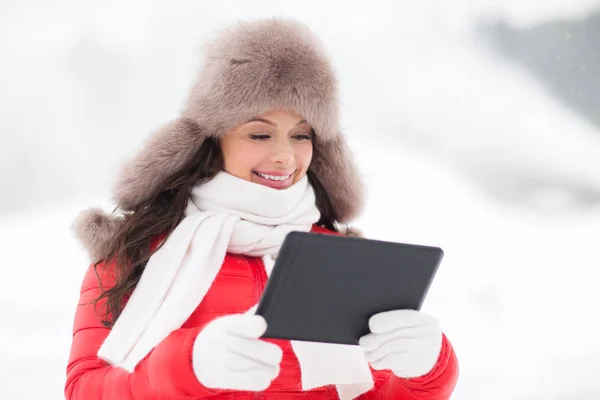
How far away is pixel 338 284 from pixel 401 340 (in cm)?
18

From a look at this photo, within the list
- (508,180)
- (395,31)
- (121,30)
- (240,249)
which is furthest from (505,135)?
(240,249)

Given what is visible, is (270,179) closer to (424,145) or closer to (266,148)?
(266,148)

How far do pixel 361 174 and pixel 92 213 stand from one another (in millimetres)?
752

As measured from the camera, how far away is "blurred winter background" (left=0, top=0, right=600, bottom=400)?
2.83 metres

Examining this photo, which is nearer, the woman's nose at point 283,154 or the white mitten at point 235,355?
the white mitten at point 235,355

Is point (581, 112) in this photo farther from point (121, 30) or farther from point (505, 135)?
point (121, 30)

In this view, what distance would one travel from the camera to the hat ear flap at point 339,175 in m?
2.04

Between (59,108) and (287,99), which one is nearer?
(287,99)

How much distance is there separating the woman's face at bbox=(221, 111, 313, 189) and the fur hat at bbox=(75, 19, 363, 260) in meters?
0.03

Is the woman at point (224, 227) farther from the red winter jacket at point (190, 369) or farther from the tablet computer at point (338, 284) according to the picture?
the tablet computer at point (338, 284)

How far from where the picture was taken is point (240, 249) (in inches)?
70.7

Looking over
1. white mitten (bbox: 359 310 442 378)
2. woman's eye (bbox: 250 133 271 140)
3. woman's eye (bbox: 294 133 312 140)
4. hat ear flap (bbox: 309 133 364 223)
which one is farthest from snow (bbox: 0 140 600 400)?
white mitten (bbox: 359 310 442 378)

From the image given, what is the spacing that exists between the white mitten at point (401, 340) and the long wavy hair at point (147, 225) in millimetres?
622

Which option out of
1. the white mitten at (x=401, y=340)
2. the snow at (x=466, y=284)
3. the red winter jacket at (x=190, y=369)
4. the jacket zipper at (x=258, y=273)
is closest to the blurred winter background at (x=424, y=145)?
the snow at (x=466, y=284)
